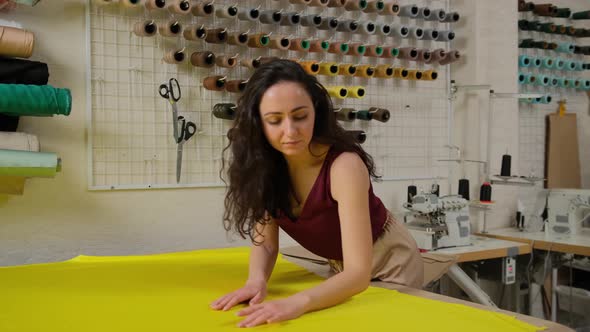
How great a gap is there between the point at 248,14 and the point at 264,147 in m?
1.15

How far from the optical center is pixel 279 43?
92.3 inches

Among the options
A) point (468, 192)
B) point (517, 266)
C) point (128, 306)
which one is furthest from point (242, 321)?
point (517, 266)

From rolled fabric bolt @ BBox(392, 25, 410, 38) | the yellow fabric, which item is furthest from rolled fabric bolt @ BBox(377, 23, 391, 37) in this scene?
the yellow fabric

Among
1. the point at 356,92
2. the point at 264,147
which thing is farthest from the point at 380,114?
the point at 264,147

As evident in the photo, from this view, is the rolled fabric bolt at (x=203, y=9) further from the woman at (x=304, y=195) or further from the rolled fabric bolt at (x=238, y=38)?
the woman at (x=304, y=195)

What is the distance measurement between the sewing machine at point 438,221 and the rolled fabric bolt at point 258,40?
3.11 ft

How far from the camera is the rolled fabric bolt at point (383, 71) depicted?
2680mm

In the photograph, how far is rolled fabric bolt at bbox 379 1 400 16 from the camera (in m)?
2.69

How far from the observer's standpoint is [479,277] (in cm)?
277

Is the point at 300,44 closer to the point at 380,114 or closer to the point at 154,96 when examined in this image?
the point at 380,114

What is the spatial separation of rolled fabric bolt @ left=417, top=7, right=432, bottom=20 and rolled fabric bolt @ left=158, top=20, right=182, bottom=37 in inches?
52.0

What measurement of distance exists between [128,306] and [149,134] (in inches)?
45.6

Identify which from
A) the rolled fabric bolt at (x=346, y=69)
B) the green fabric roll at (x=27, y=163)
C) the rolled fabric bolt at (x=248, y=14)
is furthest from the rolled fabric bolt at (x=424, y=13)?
the green fabric roll at (x=27, y=163)

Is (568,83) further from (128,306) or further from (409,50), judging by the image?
(128,306)
